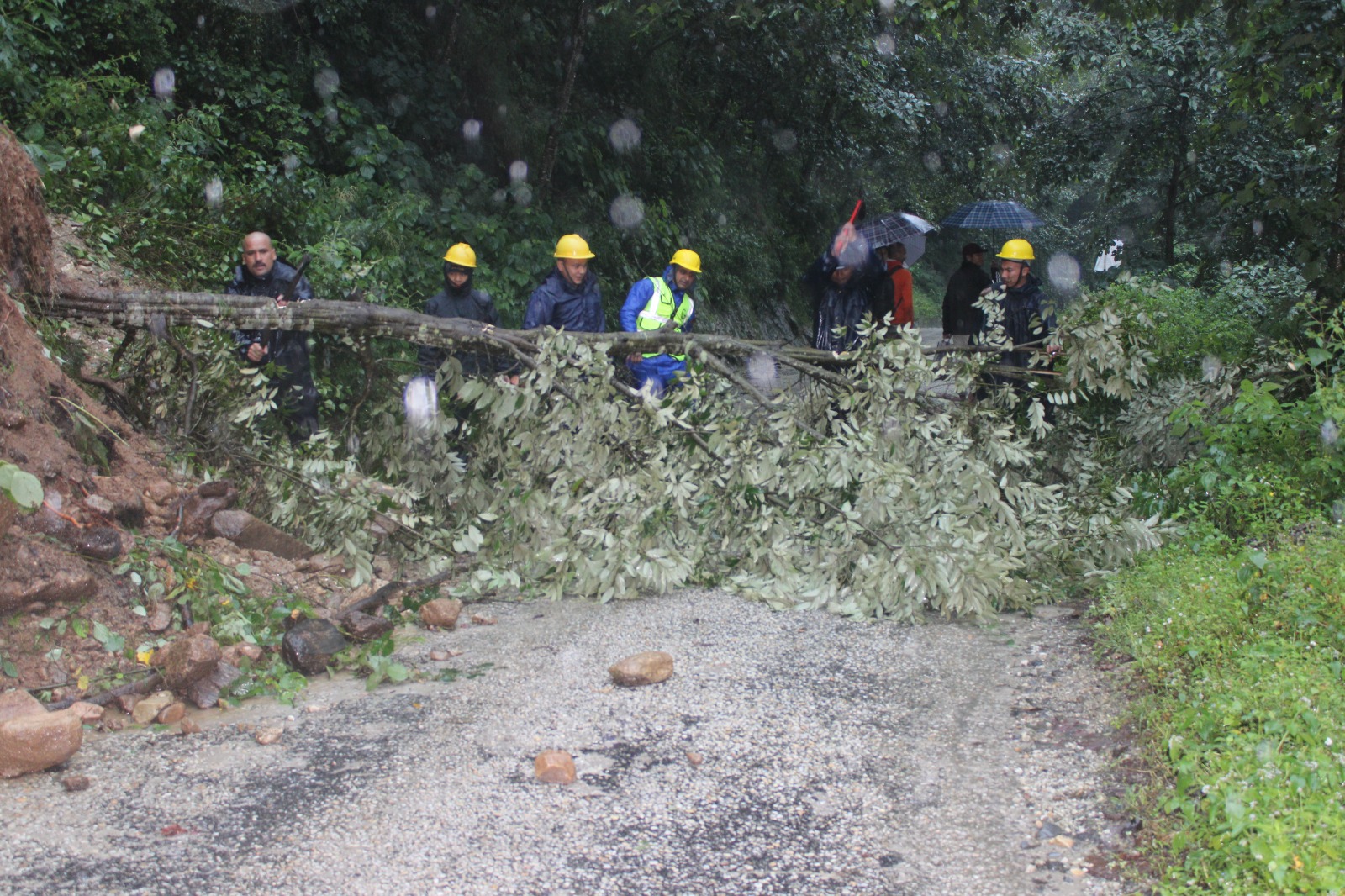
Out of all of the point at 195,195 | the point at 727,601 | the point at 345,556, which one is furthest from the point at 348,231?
the point at 727,601

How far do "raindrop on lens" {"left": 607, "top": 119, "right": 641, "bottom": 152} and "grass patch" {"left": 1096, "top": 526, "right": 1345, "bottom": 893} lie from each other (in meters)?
9.77

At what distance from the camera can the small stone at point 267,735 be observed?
3.48 m

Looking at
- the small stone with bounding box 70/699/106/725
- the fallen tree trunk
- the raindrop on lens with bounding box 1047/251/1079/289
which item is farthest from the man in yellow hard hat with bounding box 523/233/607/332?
the raindrop on lens with bounding box 1047/251/1079/289

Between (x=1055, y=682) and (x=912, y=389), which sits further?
(x=912, y=389)

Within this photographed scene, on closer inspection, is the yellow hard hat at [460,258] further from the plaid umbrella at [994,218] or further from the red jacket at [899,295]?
the plaid umbrella at [994,218]

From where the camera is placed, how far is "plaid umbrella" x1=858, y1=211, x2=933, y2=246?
7809 mm

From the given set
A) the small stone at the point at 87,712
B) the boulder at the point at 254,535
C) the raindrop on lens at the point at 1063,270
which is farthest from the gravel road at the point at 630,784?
the raindrop on lens at the point at 1063,270

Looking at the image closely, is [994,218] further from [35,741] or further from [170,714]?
[35,741]

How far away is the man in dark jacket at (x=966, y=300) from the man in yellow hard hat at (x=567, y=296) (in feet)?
8.85

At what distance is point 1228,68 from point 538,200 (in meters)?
6.35

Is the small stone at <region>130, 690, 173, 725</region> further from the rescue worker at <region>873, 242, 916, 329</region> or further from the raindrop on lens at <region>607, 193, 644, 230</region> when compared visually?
the raindrop on lens at <region>607, 193, 644, 230</region>

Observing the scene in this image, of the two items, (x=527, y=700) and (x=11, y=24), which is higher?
(x=11, y=24)

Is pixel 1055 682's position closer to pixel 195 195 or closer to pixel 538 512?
pixel 538 512

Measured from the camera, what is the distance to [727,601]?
493 cm
